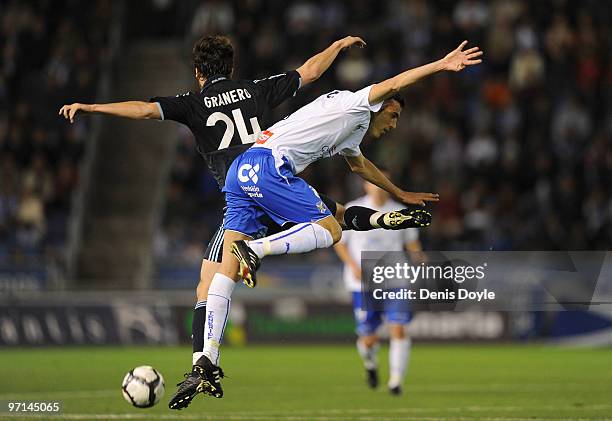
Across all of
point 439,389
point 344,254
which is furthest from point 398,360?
point 344,254

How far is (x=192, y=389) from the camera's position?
9547mm

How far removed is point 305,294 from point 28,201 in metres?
5.37

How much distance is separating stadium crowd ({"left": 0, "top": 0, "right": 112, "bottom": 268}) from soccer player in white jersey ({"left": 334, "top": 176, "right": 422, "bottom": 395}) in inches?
339

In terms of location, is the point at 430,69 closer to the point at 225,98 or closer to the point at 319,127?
the point at 319,127

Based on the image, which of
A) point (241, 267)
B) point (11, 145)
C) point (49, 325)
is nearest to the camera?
point (241, 267)

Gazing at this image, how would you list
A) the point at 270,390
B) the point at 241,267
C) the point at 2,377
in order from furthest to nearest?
the point at 2,377
the point at 270,390
the point at 241,267

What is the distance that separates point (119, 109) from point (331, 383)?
665 centimetres

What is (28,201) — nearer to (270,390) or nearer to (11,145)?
(11,145)

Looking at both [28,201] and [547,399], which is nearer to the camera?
[547,399]

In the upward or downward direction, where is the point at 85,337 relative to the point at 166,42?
downward

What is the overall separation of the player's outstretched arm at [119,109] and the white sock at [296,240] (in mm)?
1232

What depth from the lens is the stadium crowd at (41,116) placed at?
23219 millimetres

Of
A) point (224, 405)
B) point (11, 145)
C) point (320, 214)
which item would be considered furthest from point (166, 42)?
point (320, 214)

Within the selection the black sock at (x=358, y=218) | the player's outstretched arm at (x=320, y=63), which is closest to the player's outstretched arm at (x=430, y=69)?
the player's outstretched arm at (x=320, y=63)
